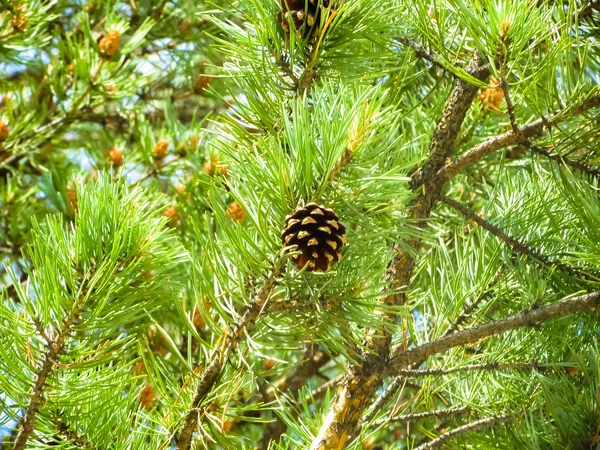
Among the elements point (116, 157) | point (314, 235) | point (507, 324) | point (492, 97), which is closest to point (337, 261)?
→ point (314, 235)

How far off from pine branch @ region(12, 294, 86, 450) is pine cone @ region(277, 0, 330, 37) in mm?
316

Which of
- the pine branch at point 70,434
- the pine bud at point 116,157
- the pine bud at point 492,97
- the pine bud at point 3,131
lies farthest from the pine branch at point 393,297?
the pine bud at point 3,131

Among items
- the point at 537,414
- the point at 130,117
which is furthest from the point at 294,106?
the point at 130,117

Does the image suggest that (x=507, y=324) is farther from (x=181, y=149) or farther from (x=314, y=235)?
(x=181, y=149)

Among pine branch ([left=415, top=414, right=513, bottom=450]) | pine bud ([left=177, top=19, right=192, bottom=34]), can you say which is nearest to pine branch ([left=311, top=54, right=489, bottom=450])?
pine branch ([left=415, top=414, right=513, bottom=450])

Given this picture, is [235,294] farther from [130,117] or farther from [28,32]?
[130,117]

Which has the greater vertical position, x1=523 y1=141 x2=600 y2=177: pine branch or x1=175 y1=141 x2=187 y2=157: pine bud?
x1=175 y1=141 x2=187 y2=157: pine bud

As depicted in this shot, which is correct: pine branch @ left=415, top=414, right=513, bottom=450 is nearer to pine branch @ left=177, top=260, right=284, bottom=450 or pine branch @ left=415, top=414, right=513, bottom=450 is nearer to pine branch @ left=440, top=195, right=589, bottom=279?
pine branch @ left=440, top=195, right=589, bottom=279

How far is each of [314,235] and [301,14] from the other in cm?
24

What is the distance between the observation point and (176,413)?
73 cm

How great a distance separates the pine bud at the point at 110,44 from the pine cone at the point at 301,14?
3.15 feet

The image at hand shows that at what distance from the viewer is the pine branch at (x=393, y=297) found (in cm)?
80

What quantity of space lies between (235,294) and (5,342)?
0.74 feet

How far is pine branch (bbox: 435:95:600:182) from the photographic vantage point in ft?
2.51
